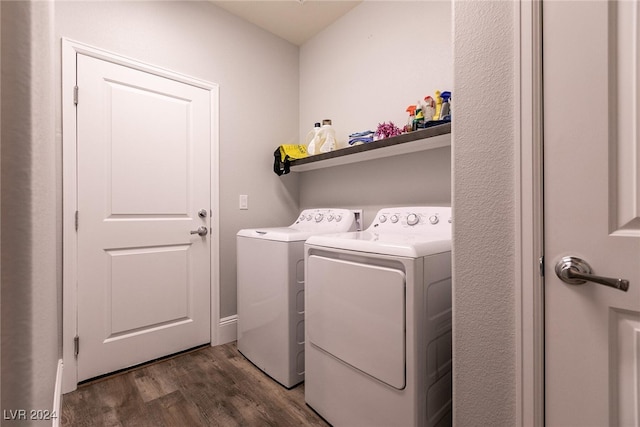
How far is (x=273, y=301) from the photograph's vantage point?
1.77 meters

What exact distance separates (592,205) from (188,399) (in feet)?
6.47

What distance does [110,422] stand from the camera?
143 cm

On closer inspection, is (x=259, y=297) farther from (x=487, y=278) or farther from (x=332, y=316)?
(x=487, y=278)

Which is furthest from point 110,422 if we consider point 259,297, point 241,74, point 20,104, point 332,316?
point 241,74

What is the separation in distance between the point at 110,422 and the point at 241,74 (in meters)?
2.46

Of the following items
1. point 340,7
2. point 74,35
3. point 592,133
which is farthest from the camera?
point 340,7

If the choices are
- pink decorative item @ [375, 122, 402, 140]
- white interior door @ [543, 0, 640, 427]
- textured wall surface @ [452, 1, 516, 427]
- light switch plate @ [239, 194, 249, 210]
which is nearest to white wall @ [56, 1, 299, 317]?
light switch plate @ [239, 194, 249, 210]

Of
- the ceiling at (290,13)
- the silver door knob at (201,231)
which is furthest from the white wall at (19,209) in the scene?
→ the ceiling at (290,13)

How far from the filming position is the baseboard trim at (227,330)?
2.27 m

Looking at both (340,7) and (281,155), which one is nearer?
(340,7)

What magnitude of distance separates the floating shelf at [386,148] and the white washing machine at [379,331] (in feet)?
2.06

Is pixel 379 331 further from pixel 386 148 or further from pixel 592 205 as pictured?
pixel 386 148

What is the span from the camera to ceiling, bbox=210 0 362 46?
7.39 ft

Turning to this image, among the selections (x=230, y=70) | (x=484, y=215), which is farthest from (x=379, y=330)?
(x=230, y=70)
